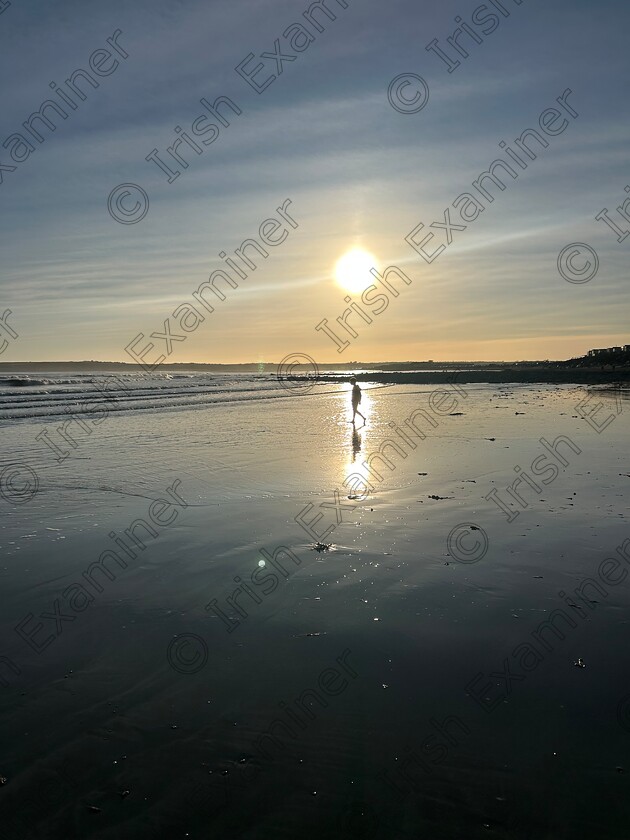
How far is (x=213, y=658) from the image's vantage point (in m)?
6.15

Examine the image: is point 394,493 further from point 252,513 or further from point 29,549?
point 29,549

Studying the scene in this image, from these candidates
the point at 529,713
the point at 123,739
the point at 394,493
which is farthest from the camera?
the point at 394,493

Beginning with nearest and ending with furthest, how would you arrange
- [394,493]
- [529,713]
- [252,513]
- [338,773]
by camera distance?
Answer: [338,773] → [529,713] → [252,513] → [394,493]

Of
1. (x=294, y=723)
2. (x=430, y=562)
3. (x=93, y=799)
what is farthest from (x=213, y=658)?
(x=430, y=562)

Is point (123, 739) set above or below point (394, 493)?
below

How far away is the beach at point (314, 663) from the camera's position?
166 inches

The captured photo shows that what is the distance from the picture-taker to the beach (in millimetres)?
4223

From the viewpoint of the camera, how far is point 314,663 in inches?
235

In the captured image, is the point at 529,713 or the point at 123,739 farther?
the point at 529,713

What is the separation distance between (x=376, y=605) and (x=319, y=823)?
3.41 m

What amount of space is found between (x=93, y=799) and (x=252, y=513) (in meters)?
7.53

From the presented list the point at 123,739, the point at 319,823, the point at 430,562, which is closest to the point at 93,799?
the point at 123,739

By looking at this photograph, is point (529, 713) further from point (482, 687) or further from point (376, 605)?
point (376, 605)

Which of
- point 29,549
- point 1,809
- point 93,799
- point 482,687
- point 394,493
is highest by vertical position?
point 29,549
